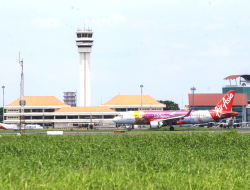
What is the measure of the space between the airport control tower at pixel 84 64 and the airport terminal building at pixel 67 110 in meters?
12.9

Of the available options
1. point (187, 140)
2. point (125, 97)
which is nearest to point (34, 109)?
point (125, 97)

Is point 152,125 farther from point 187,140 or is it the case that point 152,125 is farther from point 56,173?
point 56,173

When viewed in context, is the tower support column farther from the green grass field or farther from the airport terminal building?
the green grass field

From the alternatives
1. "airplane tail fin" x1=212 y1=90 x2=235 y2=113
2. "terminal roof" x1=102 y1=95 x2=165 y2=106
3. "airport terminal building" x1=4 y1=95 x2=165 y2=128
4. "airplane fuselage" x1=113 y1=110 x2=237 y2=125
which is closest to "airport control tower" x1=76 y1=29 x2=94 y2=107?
"airport terminal building" x1=4 y1=95 x2=165 y2=128

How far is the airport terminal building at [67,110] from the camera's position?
14575 cm

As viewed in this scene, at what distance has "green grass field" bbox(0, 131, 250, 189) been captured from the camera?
766 inches

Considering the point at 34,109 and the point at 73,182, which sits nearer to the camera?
the point at 73,182

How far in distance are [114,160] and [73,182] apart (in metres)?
6.75

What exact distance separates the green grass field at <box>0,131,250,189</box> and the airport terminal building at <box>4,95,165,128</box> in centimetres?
Answer: 11038

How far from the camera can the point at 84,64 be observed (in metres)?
173

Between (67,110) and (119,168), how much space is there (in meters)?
127

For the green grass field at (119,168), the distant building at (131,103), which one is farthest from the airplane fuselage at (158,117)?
the distant building at (131,103)

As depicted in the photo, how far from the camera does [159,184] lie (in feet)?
63.9

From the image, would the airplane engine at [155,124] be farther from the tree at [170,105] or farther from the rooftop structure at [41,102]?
the tree at [170,105]
